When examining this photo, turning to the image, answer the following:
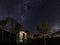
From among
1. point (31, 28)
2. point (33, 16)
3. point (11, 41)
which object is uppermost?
point (33, 16)

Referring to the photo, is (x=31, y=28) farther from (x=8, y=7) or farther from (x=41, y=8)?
(x=8, y=7)

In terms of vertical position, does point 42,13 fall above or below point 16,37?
above

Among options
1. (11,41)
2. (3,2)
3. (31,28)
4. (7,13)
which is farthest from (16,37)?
(3,2)

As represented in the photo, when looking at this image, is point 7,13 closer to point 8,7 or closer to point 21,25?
point 8,7

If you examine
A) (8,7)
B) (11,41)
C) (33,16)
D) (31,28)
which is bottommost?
(11,41)

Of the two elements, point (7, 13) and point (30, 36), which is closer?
point (30, 36)

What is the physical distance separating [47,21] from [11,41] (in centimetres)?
150

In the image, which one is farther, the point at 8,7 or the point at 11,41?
the point at 8,7

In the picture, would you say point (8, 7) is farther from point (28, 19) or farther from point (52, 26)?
point (52, 26)

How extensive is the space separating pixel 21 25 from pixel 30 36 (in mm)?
532

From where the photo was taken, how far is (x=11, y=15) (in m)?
5.52

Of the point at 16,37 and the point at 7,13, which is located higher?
the point at 7,13

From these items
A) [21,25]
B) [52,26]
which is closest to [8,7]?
[21,25]

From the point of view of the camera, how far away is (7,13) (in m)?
5.52
